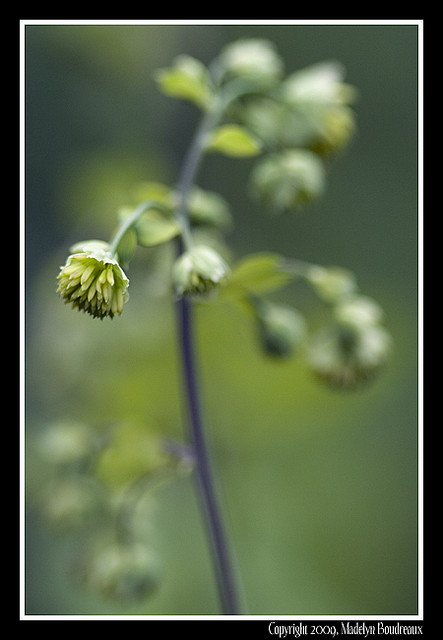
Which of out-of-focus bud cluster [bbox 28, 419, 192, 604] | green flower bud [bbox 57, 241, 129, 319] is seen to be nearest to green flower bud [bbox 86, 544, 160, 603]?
out-of-focus bud cluster [bbox 28, 419, 192, 604]

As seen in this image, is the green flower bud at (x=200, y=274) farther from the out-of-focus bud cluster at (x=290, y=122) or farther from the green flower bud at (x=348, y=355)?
the green flower bud at (x=348, y=355)

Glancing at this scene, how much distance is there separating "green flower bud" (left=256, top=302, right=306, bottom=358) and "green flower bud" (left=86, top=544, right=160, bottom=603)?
1.93 feet

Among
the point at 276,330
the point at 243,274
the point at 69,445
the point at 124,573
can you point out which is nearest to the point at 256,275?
the point at 243,274

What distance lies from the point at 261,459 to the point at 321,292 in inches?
43.2

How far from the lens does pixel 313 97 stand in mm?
1577

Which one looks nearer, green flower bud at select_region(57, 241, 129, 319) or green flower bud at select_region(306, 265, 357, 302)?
green flower bud at select_region(57, 241, 129, 319)

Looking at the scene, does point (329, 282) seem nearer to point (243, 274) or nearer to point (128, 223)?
point (243, 274)

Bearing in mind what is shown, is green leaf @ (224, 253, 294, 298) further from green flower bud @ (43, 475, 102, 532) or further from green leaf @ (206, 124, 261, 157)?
green flower bud @ (43, 475, 102, 532)

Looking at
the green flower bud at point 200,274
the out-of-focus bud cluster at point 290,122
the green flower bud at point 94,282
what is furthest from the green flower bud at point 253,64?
the green flower bud at point 94,282

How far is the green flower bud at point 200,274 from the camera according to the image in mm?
1241

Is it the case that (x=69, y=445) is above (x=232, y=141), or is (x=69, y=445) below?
below

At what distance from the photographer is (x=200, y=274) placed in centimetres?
124

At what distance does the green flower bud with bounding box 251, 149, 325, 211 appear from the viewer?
158 centimetres

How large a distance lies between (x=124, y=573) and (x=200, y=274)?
33.1 inches
